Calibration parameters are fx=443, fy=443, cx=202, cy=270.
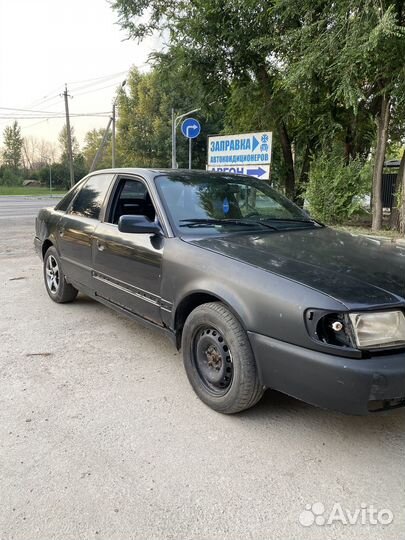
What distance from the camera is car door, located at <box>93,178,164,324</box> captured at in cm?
338

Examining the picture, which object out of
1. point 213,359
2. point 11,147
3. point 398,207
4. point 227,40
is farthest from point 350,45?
point 11,147

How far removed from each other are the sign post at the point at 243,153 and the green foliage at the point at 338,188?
1.50m

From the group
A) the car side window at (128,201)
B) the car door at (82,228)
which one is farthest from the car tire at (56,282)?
the car side window at (128,201)

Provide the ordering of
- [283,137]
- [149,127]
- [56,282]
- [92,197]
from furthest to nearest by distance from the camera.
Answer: [149,127] < [283,137] < [56,282] < [92,197]

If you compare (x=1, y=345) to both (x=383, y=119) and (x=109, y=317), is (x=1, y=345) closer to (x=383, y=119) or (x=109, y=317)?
(x=109, y=317)

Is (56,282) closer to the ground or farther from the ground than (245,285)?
closer to the ground

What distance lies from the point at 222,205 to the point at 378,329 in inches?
71.1

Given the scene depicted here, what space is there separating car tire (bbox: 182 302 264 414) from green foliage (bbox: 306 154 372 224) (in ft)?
25.7

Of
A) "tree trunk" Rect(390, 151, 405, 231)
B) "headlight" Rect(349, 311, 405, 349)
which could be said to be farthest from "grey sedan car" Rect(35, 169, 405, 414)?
"tree trunk" Rect(390, 151, 405, 231)

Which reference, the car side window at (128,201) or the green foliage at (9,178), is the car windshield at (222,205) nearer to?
the car side window at (128,201)

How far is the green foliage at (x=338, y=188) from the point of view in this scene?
391 inches

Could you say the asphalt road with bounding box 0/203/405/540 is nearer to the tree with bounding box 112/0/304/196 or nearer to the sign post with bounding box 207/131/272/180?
the sign post with bounding box 207/131/272/180

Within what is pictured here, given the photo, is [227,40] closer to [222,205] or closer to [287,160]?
[287,160]

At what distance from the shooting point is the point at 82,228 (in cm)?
445
